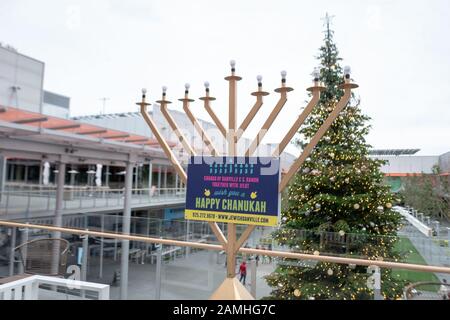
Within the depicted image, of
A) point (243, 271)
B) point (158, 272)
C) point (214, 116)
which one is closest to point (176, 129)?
point (214, 116)

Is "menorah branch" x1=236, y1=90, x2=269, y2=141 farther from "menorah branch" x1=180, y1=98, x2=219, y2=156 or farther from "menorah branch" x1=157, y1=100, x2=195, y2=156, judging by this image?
"menorah branch" x1=157, y1=100, x2=195, y2=156

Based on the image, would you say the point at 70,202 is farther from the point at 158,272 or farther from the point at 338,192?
the point at 158,272

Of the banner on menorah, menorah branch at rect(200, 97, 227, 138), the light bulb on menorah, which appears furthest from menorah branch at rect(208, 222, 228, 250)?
menorah branch at rect(200, 97, 227, 138)

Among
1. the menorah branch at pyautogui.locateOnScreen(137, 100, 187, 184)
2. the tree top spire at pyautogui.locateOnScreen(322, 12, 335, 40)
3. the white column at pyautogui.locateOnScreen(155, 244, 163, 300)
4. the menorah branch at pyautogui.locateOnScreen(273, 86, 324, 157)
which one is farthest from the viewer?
the tree top spire at pyautogui.locateOnScreen(322, 12, 335, 40)

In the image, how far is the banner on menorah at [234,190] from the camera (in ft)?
6.43

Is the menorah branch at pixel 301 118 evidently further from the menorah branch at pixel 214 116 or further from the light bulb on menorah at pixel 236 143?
the menorah branch at pixel 214 116

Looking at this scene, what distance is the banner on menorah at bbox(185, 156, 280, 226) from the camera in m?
1.96

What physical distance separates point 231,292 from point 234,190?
2.02 feet

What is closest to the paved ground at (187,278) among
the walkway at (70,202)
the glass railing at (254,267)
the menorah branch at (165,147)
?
the glass railing at (254,267)

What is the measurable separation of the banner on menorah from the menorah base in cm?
41

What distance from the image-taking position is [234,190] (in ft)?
6.71

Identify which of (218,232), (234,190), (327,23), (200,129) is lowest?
(218,232)

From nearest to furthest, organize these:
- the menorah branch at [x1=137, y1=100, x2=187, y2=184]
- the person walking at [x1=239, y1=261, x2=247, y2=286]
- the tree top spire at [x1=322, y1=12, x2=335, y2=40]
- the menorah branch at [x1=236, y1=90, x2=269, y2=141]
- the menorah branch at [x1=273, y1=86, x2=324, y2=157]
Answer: the menorah branch at [x1=273, y1=86, x2=324, y2=157] < the menorah branch at [x1=236, y1=90, x2=269, y2=141] < the menorah branch at [x1=137, y1=100, x2=187, y2=184] < the person walking at [x1=239, y1=261, x2=247, y2=286] < the tree top spire at [x1=322, y1=12, x2=335, y2=40]

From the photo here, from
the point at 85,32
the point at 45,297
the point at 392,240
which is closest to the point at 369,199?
the point at 392,240
